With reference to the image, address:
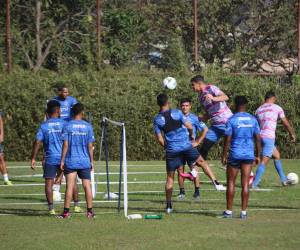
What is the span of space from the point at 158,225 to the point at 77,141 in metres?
2.01

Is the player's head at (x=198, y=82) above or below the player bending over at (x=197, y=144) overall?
above

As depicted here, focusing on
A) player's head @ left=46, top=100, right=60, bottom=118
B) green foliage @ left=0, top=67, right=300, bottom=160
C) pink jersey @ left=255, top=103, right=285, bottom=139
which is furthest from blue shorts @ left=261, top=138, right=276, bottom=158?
green foliage @ left=0, top=67, right=300, bottom=160

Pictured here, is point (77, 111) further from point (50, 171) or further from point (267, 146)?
point (267, 146)

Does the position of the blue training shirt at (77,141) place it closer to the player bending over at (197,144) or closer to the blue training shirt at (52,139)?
the blue training shirt at (52,139)

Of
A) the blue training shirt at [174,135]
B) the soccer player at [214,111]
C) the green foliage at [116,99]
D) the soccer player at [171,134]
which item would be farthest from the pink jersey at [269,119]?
the green foliage at [116,99]

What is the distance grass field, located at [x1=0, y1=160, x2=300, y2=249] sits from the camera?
12383mm

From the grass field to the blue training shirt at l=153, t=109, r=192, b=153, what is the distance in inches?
42.3

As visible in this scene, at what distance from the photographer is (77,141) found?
1516 cm

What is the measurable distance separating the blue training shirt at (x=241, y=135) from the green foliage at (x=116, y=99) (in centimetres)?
1635

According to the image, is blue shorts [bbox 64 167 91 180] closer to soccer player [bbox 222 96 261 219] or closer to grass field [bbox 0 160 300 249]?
grass field [bbox 0 160 300 249]

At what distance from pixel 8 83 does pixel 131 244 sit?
20.1 metres

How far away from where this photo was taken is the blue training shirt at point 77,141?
597 inches

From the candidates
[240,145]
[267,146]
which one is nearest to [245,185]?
[240,145]

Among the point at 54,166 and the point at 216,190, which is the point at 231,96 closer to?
the point at 216,190
